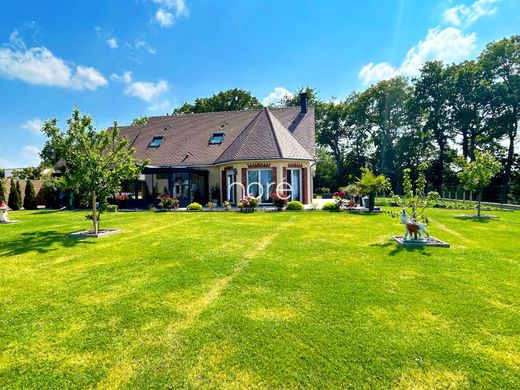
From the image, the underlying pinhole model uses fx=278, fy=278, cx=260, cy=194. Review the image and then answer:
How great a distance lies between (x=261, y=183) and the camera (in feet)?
64.1

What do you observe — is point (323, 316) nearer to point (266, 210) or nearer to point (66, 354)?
point (66, 354)

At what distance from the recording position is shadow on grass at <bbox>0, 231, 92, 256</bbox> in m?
7.89

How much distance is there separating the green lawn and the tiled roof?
13214 millimetres

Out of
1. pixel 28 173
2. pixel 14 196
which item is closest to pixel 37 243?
pixel 14 196

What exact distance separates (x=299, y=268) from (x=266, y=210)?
1120 centimetres

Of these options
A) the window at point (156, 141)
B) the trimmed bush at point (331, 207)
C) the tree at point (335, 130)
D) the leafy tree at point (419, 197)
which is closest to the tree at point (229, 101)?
the tree at point (335, 130)

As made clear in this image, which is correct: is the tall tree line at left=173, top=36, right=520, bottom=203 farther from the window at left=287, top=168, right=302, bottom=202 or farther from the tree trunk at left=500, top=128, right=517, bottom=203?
the window at left=287, top=168, right=302, bottom=202

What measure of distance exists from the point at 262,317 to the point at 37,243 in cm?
858

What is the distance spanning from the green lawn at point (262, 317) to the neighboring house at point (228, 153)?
11.5m

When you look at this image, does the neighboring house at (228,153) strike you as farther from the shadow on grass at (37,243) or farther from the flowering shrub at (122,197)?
the shadow on grass at (37,243)

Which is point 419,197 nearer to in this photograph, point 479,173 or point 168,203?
point 479,173

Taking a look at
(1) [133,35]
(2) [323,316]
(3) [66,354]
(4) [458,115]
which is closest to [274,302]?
(2) [323,316]

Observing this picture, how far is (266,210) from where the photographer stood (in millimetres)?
17141

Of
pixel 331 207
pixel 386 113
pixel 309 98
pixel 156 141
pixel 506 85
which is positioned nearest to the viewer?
pixel 331 207
